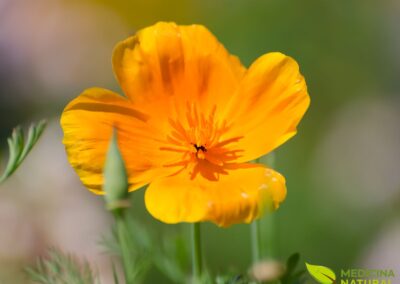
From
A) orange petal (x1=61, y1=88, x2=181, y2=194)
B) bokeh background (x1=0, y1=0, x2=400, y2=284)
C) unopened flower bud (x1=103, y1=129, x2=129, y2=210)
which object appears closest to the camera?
unopened flower bud (x1=103, y1=129, x2=129, y2=210)

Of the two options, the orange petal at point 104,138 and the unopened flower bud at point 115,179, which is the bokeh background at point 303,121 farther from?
the unopened flower bud at point 115,179

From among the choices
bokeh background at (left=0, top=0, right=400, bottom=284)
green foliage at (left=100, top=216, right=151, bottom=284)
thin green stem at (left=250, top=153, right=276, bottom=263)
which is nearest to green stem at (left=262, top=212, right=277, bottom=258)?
thin green stem at (left=250, top=153, right=276, bottom=263)

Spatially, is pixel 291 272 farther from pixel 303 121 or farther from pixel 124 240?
pixel 303 121

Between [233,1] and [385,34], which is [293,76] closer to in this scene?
[385,34]

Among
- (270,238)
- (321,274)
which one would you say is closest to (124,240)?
(270,238)

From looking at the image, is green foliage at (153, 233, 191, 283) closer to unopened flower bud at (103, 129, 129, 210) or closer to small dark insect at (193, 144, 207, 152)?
small dark insect at (193, 144, 207, 152)

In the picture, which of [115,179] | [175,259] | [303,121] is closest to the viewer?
[115,179]

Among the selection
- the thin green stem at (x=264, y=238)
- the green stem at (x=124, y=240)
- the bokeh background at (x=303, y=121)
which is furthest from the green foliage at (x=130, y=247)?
the bokeh background at (x=303, y=121)
